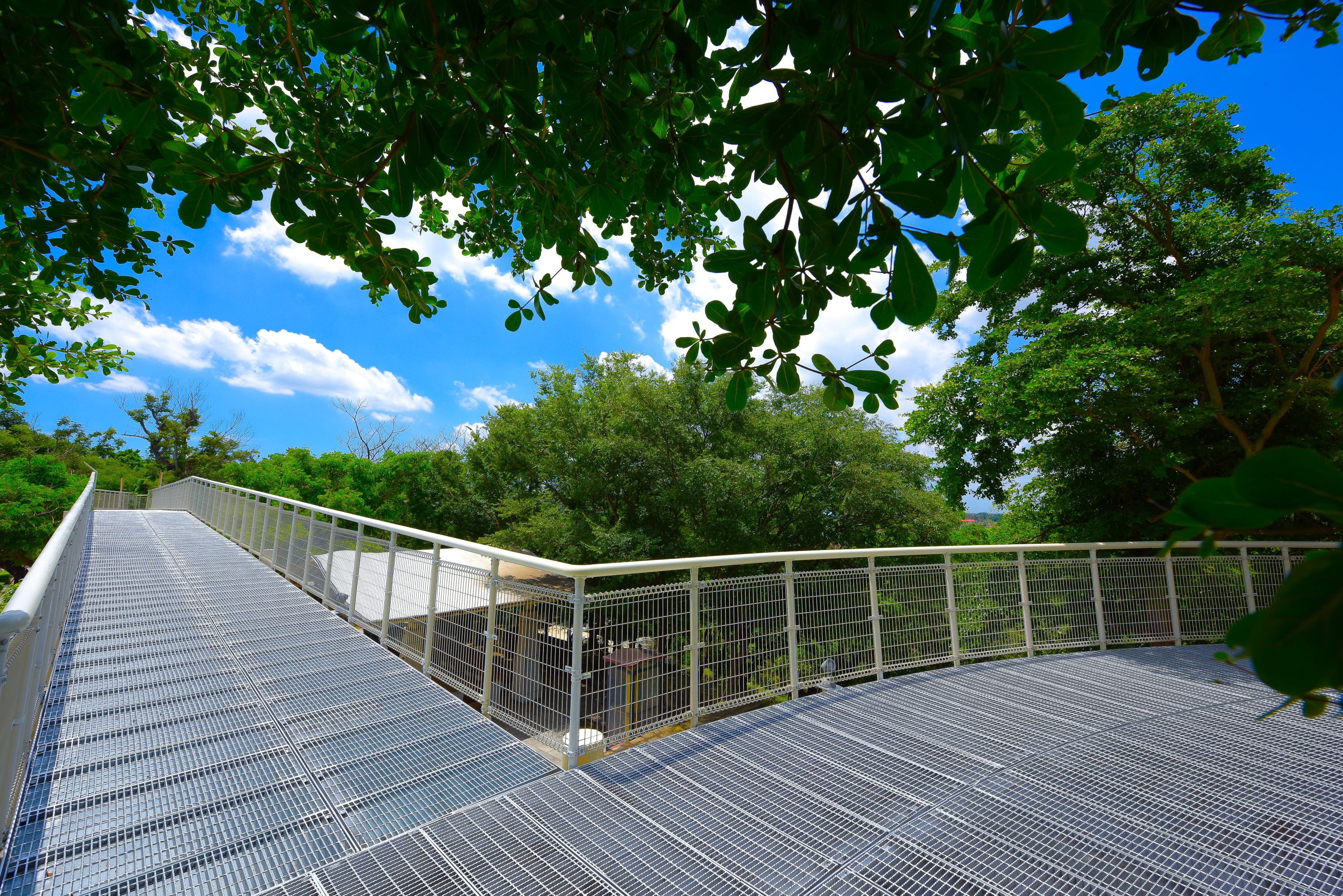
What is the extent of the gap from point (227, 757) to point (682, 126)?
3990 mm

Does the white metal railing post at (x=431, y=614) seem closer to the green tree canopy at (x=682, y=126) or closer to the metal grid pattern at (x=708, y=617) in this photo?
the metal grid pattern at (x=708, y=617)

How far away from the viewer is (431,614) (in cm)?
492

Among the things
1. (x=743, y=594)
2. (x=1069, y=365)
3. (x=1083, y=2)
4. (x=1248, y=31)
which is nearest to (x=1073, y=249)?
(x=1083, y=2)

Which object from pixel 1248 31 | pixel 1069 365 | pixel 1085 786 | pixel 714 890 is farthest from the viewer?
pixel 1069 365

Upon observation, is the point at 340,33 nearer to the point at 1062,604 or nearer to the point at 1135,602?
the point at 1062,604

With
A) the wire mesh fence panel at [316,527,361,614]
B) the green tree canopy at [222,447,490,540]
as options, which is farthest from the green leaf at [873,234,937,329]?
the green tree canopy at [222,447,490,540]

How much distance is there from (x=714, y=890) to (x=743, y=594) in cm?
240

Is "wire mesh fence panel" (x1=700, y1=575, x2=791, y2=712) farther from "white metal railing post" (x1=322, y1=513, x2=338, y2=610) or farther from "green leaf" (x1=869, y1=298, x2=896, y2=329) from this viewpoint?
"white metal railing post" (x1=322, y1=513, x2=338, y2=610)

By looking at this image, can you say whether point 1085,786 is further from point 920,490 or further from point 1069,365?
point 920,490

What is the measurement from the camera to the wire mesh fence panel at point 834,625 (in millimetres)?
4895

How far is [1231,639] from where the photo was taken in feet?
1.38

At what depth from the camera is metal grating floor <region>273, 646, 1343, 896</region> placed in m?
2.34

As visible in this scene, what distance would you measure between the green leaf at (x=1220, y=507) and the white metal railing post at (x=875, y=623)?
191 inches


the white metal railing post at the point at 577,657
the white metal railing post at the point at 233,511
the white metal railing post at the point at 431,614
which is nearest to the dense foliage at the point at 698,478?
the white metal railing post at the point at 233,511
